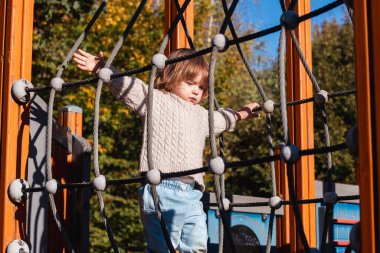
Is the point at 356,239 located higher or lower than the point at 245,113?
lower

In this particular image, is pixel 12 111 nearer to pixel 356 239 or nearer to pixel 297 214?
pixel 297 214

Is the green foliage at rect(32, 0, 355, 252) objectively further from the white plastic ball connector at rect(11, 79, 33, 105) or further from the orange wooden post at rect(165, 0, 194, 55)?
the white plastic ball connector at rect(11, 79, 33, 105)

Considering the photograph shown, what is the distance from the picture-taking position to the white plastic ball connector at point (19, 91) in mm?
2281

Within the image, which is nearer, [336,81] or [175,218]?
[175,218]

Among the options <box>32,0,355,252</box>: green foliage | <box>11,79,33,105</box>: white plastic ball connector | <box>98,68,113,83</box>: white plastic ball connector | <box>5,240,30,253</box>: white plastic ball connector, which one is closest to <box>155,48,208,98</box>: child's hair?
<box>98,68,113,83</box>: white plastic ball connector

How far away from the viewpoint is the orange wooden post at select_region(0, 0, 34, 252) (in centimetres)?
225

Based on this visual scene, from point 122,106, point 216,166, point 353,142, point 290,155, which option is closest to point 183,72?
point 216,166

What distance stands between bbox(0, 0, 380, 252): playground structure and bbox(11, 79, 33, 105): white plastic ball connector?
2 cm

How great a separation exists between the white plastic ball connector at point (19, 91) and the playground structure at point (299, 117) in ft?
0.06

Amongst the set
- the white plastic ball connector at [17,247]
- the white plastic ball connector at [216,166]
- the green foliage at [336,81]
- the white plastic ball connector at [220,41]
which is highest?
the green foliage at [336,81]

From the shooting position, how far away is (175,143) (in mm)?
2340

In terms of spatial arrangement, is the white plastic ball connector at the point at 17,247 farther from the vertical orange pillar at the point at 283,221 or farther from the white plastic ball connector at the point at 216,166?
the vertical orange pillar at the point at 283,221

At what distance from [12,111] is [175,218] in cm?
61

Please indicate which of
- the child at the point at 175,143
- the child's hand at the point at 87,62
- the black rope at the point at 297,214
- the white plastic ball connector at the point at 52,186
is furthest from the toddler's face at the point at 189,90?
the black rope at the point at 297,214
